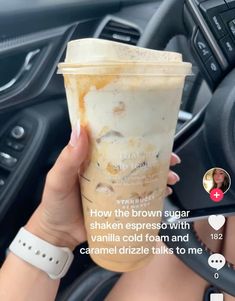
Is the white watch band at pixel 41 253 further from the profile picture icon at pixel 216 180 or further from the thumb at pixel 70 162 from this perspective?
the profile picture icon at pixel 216 180

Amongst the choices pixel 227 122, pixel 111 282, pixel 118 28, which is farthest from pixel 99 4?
pixel 111 282

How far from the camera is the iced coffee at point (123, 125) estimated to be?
0.45 m

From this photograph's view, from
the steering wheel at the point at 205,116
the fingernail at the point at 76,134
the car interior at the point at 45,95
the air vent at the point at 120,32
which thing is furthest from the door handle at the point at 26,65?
the fingernail at the point at 76,134

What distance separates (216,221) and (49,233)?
0.25 metres

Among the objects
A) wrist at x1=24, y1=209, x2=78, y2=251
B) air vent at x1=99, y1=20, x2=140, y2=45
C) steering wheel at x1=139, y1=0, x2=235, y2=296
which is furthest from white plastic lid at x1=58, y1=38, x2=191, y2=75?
air vent at x1=99, y1=20, x2=140, y2=45

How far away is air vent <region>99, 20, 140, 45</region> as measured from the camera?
840mm

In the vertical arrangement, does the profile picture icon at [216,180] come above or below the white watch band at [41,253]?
below

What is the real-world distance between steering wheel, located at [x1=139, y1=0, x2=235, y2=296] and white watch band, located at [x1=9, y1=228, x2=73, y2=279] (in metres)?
0.16

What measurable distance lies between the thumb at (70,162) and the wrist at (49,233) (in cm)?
9

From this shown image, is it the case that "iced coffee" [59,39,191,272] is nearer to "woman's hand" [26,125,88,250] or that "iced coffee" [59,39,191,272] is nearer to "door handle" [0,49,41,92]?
"woman's hand" [26,125,88,250]

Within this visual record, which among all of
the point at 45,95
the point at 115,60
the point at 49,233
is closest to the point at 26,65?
the point at 45,95

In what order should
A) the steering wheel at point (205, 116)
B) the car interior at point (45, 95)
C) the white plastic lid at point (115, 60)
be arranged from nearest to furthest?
the white plastic lid at point (115, 60)
the steering wheel at point (205, 116)
the car interior at point (45, 95)

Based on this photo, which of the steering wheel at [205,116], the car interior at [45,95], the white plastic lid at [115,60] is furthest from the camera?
the car interior at [45,95]

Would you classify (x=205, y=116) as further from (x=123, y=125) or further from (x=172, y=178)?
(x=123, y=125)
